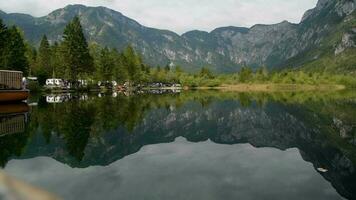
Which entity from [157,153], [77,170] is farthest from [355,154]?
[77,170]

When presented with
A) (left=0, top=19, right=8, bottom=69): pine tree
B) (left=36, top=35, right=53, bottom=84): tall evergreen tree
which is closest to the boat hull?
(left=0, top=19, right=8, bottom=69): pine tree

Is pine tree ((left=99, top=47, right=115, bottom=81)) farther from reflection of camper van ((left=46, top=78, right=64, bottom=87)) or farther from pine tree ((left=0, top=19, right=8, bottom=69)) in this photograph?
pine tree ((left=0, top=19, right=8, bottom=69))

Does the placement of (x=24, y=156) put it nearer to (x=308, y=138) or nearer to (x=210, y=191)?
(x=210, y=191)

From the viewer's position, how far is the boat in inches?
1849

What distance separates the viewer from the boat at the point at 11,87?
154 feet

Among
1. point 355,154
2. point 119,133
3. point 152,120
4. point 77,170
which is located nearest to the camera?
point 77,170

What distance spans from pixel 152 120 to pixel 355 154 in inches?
876

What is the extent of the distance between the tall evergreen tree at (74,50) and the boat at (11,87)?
176 ft

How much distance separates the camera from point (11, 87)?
164ft

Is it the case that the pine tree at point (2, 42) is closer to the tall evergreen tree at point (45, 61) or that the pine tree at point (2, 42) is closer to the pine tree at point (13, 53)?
the pine tree at point (13, 53)

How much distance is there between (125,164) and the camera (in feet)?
57.1

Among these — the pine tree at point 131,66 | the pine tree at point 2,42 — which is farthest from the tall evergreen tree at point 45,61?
the pine tree at point 2,42

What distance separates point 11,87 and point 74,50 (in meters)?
58.2

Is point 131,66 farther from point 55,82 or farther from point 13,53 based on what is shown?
point 13,53
